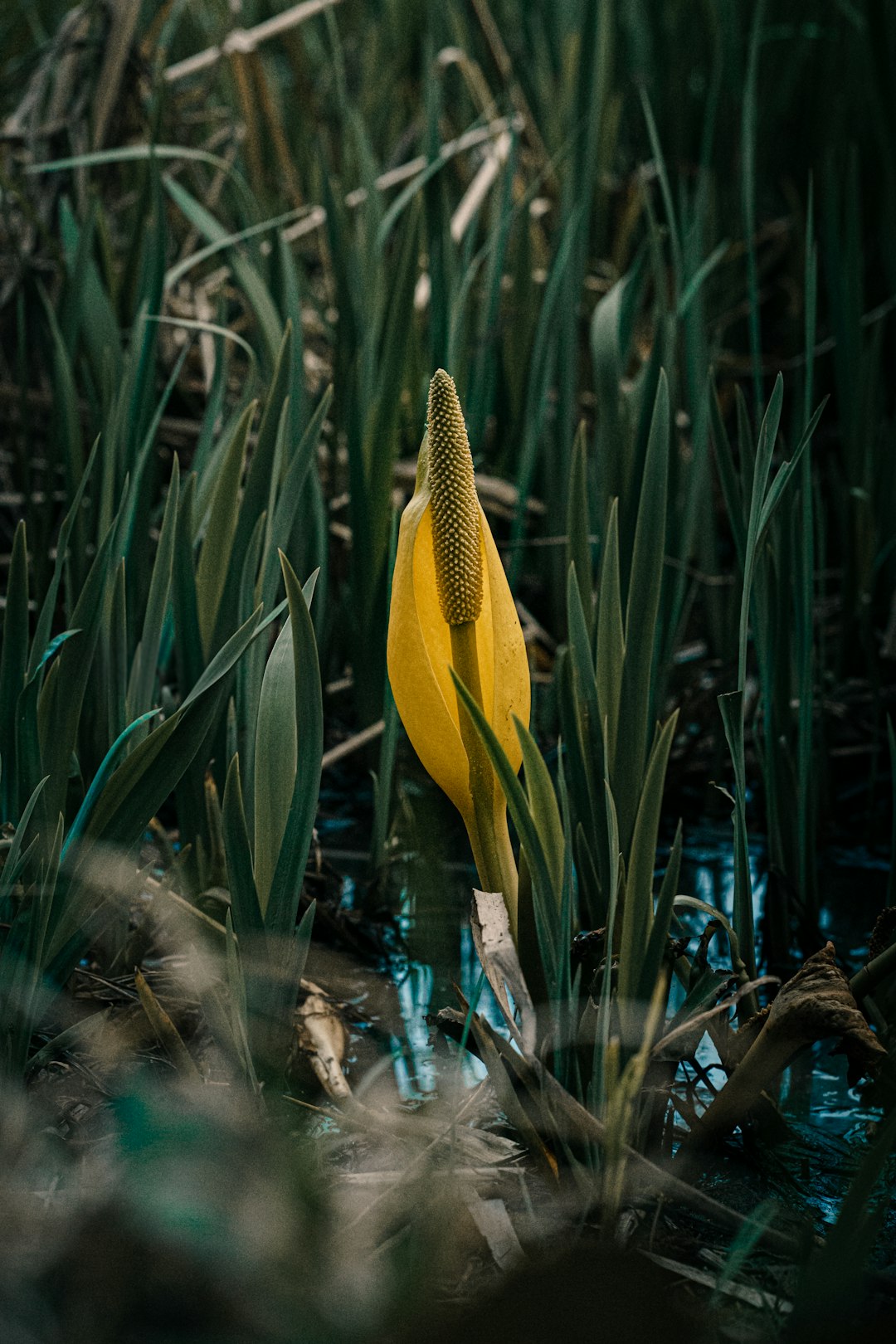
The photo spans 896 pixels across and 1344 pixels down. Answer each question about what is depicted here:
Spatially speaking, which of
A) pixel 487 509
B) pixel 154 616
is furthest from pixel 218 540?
pixel 487 509

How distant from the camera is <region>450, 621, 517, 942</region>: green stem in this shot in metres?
0.72

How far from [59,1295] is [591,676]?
478mm

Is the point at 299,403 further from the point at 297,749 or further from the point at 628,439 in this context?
the point at 297,749

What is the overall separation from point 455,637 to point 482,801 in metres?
0.11

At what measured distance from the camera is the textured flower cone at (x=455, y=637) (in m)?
0.68

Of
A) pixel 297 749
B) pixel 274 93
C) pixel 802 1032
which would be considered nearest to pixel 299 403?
pixel 297 749

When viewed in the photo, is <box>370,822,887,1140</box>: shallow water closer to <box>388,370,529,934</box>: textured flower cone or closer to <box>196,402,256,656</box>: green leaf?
<box>388,370,529,934</box>: textured flower cone

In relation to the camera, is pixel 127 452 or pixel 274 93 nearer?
pixel 127 452

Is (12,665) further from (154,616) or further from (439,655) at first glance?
(439,655)

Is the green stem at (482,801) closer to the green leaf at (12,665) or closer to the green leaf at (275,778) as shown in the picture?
the green leaf at (275,778)

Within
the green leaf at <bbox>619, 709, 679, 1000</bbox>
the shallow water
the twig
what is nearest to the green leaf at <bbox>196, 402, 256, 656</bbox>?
the shallow water

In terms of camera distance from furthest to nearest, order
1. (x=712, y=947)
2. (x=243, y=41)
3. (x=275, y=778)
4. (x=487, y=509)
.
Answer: (x=243, y=41), (x=487, y=509), (x=712, y=947), (x=275, y=778)

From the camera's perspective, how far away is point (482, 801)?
75 centimetres

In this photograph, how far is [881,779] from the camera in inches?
55.3
